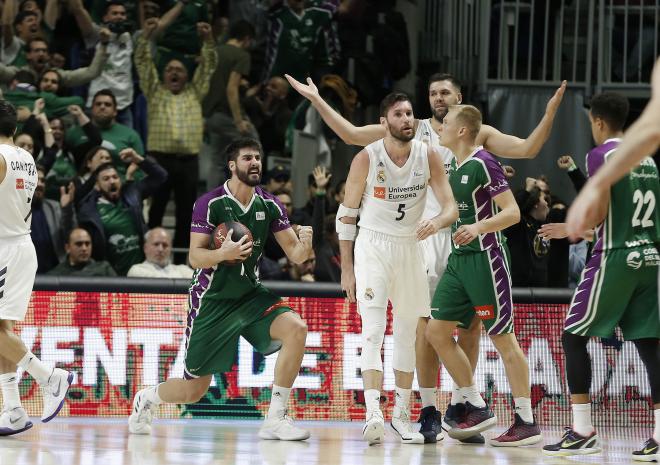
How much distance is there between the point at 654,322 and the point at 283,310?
2.58 m

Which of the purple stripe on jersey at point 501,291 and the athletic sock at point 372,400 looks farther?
the purple stripe on jersey at point 501,291

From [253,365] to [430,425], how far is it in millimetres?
2209

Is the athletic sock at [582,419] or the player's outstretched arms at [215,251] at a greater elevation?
the player's outstretched arms at [215,251]

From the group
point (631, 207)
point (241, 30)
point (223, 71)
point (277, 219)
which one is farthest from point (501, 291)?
point (241, 30)

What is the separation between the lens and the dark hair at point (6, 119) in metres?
8.43

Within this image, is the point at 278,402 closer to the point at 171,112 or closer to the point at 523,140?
the point at 523,140

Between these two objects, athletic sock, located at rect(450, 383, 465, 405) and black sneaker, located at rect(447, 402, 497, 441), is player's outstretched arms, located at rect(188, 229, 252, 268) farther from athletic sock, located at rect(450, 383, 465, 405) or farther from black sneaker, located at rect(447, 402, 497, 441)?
black sneaker, located at rect(447, 402, 497, 441)

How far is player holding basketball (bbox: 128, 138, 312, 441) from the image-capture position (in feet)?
28.2

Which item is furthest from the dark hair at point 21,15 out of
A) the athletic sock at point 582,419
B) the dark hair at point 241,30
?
the athletic sock at point 582,419

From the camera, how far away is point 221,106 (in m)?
14.7

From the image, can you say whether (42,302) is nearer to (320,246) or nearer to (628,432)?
(320,246)

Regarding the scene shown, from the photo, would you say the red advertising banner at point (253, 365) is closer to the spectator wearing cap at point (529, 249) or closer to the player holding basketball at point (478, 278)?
the spectator wearing cap at point (529, 249)

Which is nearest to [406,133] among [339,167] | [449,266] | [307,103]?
[449,266]

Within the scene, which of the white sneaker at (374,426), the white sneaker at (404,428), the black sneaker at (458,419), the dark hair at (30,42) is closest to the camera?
the white sneaker at (374,426)
